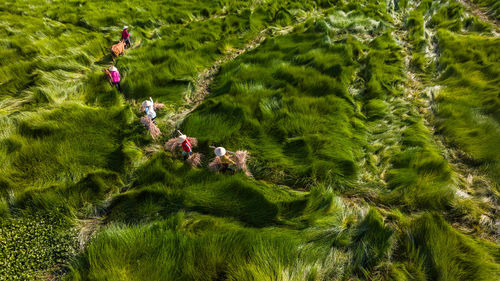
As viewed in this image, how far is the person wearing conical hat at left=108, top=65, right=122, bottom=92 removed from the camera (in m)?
3.73

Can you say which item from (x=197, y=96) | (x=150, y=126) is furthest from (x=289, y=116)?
(x=150, y=126)

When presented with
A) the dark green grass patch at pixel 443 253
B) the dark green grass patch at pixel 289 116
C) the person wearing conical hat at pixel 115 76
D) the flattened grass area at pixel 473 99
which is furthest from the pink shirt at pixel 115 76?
the flattened grass area at pixel 473 99

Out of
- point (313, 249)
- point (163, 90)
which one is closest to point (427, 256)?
point (313, 249)

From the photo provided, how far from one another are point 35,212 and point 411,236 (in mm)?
3852

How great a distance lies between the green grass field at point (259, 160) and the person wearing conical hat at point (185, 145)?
20cm

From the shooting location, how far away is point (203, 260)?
1.75 meters

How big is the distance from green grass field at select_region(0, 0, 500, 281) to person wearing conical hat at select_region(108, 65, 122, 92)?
0.23 m

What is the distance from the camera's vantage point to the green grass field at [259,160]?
1.83m

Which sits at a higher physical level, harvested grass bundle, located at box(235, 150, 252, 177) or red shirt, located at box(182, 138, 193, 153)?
red shirt, located at box(182, 138, 193, 153)

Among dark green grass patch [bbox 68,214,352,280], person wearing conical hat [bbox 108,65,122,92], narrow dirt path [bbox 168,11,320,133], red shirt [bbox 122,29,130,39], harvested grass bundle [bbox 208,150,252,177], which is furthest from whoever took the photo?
red shirt [bbox 122,29,130,39]

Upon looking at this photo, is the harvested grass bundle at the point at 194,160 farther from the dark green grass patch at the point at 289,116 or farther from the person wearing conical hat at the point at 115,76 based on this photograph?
the person wearing conical hat at the point at 115,76

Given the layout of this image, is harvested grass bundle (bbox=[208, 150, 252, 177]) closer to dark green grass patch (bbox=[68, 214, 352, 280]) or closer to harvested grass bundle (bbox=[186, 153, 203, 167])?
harvested grass bundle (bbox=[186, 153, 203, 167])

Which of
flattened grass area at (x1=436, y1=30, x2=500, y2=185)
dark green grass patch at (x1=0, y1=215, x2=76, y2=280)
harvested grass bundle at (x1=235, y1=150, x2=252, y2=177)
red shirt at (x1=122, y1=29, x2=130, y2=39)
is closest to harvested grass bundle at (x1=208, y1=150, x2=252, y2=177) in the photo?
harvested grass bundle at (x1=235, y1=150, x2=252, y2=177)

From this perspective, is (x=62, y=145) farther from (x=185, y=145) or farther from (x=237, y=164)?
(x=237, y=164)
